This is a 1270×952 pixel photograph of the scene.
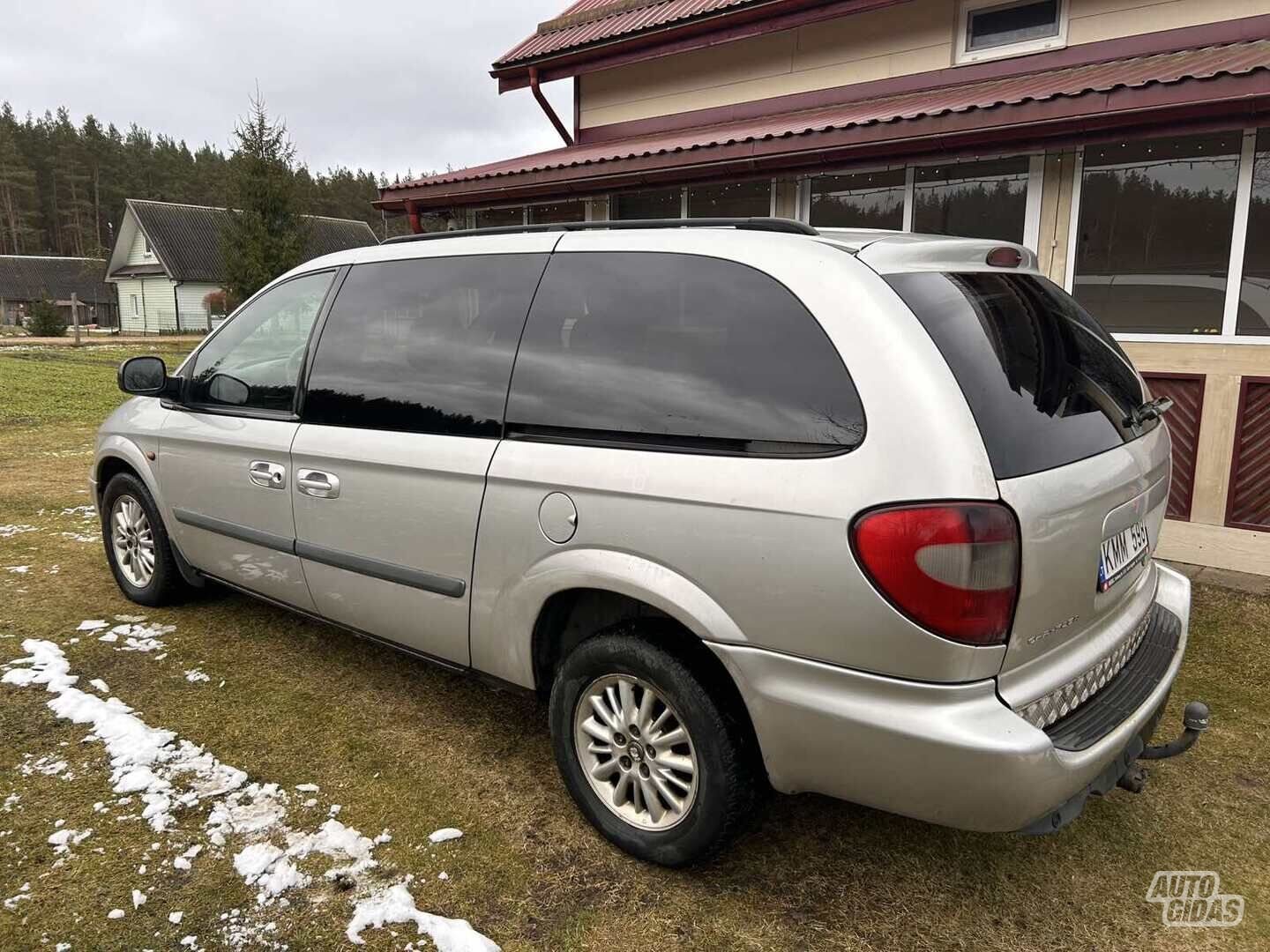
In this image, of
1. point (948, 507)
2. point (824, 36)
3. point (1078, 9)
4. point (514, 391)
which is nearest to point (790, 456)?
point (948, 507)

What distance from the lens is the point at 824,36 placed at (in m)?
8.21

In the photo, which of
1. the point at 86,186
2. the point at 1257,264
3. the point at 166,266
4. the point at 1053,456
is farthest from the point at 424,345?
the point at 86,186

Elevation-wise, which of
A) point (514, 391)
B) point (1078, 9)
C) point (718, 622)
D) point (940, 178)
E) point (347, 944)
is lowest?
point (347, 944)

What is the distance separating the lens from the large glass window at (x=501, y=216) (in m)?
9.57

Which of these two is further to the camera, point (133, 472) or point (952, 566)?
point (133, 472)

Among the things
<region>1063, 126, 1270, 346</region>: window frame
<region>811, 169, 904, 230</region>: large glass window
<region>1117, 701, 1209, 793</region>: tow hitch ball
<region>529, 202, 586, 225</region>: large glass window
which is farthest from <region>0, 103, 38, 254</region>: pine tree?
<region>1117, 701, 1209, 793</region>: tow hitch ball

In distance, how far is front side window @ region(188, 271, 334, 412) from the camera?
3.41 meters

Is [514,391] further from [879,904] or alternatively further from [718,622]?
[879,904]

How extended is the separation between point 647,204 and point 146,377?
5.69 meters

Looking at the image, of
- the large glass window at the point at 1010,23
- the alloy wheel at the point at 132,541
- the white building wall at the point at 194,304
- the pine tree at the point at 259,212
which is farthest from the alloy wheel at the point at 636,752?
the white building wall at the point at 194,304

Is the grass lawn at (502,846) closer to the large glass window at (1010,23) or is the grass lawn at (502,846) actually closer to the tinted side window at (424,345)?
the tinted side window at (424,345)

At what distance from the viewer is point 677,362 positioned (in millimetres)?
2279

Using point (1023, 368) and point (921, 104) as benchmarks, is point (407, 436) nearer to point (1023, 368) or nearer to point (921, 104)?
point (1023, 368)

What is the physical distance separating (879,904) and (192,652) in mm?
3106
